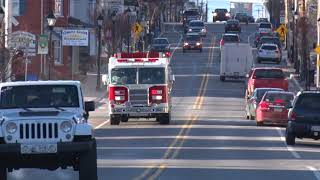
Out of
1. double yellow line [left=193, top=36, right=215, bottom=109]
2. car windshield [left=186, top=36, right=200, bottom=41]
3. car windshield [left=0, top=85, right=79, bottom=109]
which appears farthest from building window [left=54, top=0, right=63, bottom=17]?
car windshield [left=0, top=85, right=79, bottom=109]

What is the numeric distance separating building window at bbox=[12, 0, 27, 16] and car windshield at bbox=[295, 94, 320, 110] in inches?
1508

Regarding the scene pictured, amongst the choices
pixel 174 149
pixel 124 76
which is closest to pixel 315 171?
pixel 174 149

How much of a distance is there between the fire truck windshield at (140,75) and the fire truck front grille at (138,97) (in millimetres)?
368

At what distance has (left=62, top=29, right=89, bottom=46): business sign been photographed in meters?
64.8

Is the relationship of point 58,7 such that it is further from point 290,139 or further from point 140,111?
point 290,139

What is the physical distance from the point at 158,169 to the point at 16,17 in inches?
1813

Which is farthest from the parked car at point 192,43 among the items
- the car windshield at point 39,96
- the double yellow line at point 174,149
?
the car windshield at point 39,96

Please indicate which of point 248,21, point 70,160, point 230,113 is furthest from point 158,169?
point 248,21

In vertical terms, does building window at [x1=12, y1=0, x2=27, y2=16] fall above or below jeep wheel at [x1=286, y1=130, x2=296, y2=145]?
above

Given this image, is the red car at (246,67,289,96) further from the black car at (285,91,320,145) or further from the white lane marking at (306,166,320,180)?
the white lane marking at (306,166,320,180)

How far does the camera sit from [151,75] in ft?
129

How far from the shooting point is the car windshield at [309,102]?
31.0m

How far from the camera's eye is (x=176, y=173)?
2147 cm

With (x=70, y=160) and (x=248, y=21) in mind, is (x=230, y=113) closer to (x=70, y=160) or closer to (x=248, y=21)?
(x=70, y=160)
